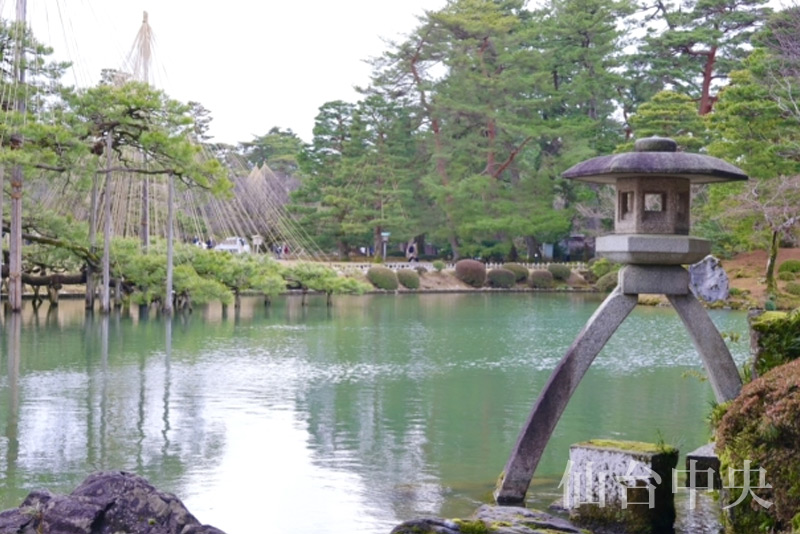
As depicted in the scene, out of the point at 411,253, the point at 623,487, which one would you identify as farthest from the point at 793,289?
the point at 623,487

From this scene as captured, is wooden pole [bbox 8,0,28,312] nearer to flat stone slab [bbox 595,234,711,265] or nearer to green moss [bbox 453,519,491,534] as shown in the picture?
flat stone slab [bbox 595,234,711,265]

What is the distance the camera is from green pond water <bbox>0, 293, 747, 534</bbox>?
718cm

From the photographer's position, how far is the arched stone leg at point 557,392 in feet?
21.3

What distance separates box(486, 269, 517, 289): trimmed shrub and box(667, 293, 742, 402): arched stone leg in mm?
32118

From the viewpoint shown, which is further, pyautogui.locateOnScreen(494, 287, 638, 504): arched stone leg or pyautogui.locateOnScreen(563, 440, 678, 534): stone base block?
pyautogui.locateOnScreen(494, 287, 638, 504): arched stone leg

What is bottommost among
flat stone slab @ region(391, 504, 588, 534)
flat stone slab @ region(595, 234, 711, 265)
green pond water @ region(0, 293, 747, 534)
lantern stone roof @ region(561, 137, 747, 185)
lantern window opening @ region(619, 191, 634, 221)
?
green pond water @ region(0, 293, 747, 534)

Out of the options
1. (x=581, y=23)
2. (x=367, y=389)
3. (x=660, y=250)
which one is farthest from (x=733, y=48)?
(x=660, y=250)

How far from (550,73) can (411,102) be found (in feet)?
21.2

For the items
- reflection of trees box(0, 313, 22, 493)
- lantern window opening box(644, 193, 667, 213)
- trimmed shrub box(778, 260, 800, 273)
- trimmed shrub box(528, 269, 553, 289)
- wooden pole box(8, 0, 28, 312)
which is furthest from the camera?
trimmed shrub box(528, 269, 553, 289)

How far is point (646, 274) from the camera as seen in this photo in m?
6.47

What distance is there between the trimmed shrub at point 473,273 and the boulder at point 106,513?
110ft

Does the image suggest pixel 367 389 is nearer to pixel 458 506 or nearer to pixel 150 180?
pixel 458 506

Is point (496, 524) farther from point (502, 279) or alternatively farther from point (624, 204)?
point (502, 279)

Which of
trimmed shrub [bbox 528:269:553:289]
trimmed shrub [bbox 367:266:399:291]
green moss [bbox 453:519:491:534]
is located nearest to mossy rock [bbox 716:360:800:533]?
green moss [bbox 453:519:491:534]
